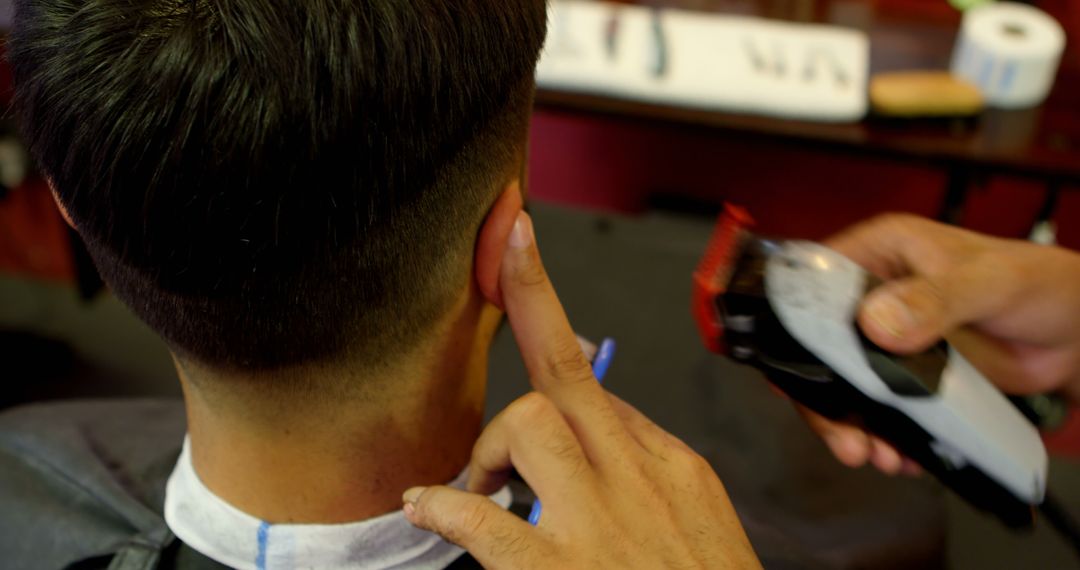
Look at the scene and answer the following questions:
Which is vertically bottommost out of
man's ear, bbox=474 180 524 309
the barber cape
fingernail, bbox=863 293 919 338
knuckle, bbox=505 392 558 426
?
the barber cape

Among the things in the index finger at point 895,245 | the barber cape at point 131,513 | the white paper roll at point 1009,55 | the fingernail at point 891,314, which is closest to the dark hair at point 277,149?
the barber cape at point 131,513

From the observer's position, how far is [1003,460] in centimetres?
107

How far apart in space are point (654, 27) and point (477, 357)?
118 centimetres

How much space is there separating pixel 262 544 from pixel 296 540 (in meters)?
0.04

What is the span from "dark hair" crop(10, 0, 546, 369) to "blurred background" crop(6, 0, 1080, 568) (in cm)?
80

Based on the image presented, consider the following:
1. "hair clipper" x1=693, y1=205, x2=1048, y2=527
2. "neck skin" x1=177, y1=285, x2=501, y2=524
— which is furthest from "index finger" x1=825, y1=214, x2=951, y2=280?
"neck skin" x1=177, y1=285, x2=501, y2=524

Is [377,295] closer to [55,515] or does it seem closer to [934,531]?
[55,515]

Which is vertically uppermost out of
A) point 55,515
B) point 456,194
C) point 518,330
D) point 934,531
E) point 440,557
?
point 456,194

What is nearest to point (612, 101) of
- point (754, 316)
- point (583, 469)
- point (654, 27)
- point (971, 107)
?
point (654, 27)

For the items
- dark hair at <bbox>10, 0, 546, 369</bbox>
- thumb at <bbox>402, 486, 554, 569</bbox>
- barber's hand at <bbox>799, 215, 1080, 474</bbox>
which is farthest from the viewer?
barber's hand at <bbox>799, 215, 1080, 474</bbox>

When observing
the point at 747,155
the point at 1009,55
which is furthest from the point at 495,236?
the point at 747,155

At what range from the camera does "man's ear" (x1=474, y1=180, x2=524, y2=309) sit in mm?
862

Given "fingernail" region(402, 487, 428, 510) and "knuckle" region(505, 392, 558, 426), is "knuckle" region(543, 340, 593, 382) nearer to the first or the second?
"knuckle" region(505, 392, 558, 426)

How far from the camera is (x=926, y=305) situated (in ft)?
3.42
